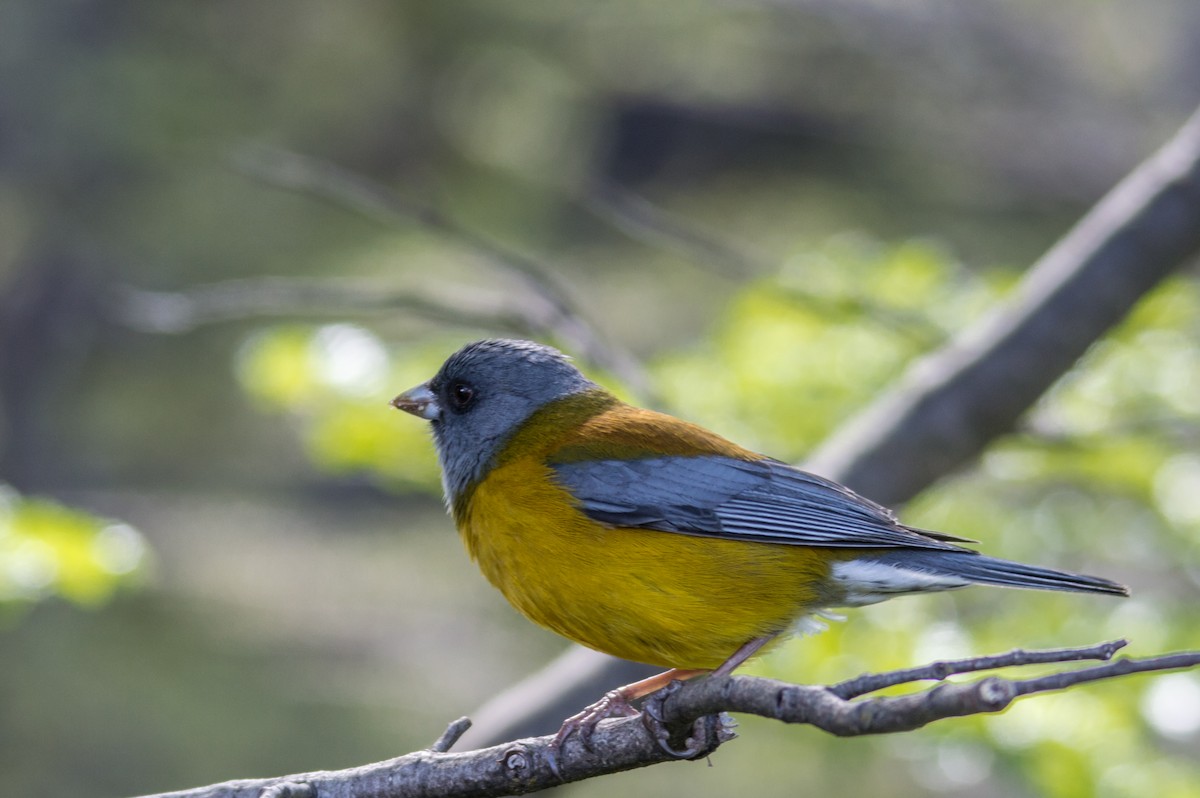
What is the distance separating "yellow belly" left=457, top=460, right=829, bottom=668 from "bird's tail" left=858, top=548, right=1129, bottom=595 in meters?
0.21

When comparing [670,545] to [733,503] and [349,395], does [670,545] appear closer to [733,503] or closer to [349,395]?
[733,503]

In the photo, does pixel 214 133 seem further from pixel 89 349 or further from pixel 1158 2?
pixel 1158 2

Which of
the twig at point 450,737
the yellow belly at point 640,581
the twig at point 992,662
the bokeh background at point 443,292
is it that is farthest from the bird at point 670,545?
the bokeh background at point 443,292

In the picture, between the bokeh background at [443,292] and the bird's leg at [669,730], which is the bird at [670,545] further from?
the bokeh background at [443,292]

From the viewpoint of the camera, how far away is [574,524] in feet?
11.1

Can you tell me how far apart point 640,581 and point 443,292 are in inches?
87.6

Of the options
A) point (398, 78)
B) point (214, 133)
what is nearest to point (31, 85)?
point (214, 133)

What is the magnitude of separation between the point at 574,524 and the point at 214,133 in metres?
8.60

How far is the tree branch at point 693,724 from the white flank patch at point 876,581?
0.84 metres

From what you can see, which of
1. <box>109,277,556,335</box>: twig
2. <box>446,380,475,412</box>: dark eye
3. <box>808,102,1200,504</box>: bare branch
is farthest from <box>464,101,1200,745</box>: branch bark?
<box>109,277,556,335</box>: twig

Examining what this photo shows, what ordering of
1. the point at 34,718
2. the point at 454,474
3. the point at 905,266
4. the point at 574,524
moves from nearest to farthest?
the point at 574,524 < the point at 454,474 < the point at 905,266 < the point at 34,718

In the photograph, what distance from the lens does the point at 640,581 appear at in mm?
3236

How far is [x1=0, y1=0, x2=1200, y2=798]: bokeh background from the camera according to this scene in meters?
5.21

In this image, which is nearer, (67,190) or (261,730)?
(261,730)
